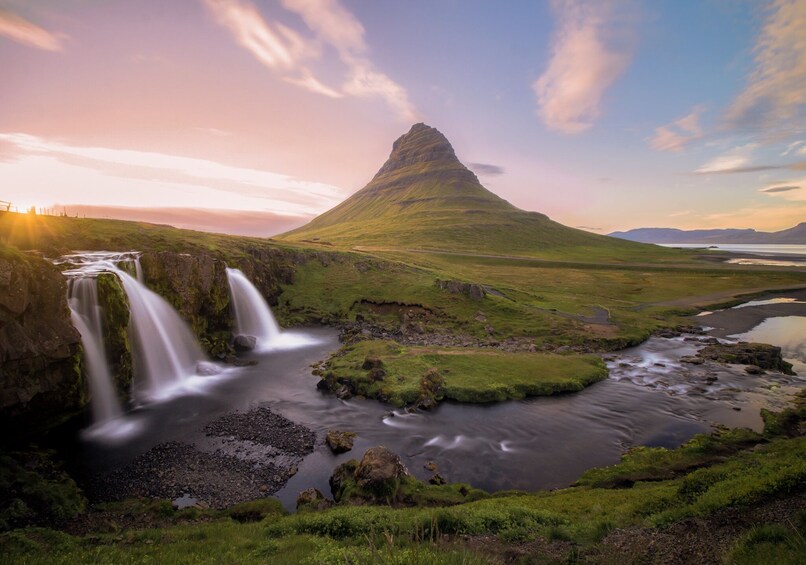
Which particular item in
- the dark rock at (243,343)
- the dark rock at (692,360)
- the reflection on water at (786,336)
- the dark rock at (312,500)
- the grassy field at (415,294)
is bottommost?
the dark rock at (243,343)

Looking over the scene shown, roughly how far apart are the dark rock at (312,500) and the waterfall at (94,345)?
21391 millimetres

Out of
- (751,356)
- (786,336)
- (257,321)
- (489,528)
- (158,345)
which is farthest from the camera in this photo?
(786,336)

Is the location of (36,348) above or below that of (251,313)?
above

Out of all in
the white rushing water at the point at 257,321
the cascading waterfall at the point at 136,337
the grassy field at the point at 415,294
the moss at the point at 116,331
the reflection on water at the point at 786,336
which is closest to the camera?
the cascading waterfall at the point at 136,337

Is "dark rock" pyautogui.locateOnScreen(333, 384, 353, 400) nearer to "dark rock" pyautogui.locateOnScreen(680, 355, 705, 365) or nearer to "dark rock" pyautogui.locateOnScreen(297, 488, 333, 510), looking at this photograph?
"dark rock" pyautogui.locateOnScreen(297, 488, 333, 510)

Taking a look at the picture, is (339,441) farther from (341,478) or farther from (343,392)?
(343,392)

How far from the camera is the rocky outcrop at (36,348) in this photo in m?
25.0

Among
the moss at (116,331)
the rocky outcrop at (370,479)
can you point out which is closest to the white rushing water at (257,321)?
the moss at (116,331)

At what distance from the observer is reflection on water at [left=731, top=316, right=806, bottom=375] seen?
50.8m

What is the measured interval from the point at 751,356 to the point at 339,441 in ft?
174

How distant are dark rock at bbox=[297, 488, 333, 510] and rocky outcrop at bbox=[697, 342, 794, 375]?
172 feet

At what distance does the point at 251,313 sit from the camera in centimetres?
6128

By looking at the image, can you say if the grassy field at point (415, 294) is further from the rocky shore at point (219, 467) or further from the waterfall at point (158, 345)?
the rocky shore at point (219, 467)

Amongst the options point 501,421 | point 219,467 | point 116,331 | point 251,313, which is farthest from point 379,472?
point 251,313
